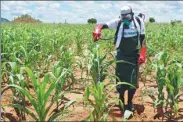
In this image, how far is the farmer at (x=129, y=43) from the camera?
14.8 ft

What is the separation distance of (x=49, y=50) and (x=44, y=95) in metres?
4.62

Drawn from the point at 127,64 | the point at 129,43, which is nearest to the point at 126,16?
the point at 129,43

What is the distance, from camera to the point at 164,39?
1046 cm

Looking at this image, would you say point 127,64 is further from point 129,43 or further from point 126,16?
point 126,16

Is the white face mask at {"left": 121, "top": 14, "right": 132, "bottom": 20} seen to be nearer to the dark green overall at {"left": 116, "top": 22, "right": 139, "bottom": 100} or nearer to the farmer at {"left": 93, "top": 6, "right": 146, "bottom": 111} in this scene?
the farmer at {"left": 93, "top": 6, "right": 146, "bottom": 111}

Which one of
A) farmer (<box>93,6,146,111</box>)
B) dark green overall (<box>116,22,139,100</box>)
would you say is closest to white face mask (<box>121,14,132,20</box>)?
farmer (<box>93,6,146,111</box>)

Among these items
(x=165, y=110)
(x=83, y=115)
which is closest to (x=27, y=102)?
(x=83, y=115)

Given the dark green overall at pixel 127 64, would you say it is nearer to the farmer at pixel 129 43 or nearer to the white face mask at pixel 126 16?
the farmer at pixel 129 43

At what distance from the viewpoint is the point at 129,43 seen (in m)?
4.57

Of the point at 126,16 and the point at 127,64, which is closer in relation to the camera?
the point at 126,16

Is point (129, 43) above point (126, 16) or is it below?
below

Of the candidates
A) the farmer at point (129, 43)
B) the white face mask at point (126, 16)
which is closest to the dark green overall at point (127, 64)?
the farmer at point (129, 43)

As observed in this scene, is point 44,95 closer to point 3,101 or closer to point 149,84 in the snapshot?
point 3,101

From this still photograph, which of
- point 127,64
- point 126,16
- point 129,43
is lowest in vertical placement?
point 127,64
